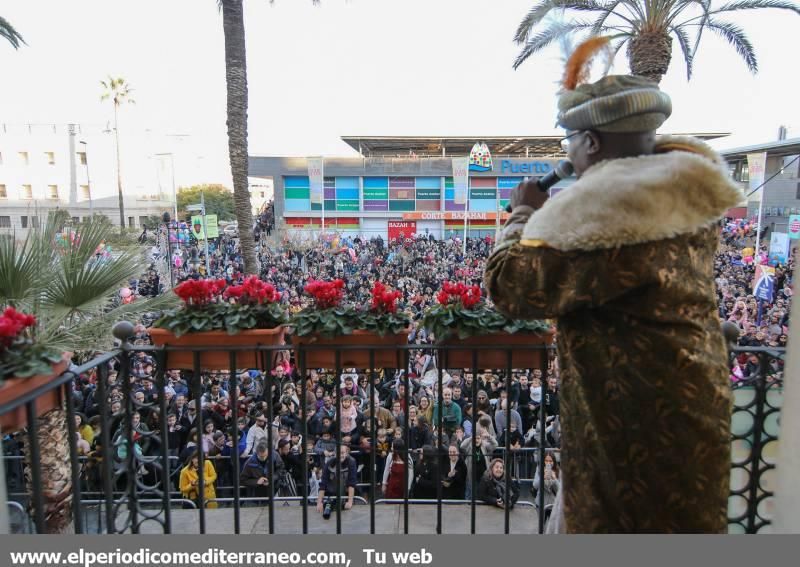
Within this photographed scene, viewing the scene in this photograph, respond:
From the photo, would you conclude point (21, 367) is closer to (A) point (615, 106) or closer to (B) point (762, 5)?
(A) point (615, 106)

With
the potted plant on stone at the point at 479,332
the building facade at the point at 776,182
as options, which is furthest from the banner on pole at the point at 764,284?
the building facade at the point at 776,182

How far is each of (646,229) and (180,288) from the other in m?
2.19

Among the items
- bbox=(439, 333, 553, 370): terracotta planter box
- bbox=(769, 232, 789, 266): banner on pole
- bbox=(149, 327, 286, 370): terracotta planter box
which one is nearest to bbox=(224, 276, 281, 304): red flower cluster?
bbox=(149, 327, 286, 370): terracotta planter box

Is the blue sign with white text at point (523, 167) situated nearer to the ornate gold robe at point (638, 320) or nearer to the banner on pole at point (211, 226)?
the banner on pole at point (211, 226)

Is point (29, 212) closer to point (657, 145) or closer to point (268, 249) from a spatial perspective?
point (657, 145)

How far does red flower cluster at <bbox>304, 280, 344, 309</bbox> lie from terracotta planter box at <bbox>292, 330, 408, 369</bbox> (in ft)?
0.67

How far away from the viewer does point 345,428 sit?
625 centimetres

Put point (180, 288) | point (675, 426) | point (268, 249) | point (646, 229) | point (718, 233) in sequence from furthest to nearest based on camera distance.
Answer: point (268, 249), point (180, 288), point (718, 233), point (675, 426), point (646, 229)

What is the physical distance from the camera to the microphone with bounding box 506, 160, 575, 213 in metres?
1.71

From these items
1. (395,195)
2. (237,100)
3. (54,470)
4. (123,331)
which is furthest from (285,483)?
(395,195)

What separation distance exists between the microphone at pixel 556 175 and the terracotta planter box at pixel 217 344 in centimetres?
143

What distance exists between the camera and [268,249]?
27.8 m

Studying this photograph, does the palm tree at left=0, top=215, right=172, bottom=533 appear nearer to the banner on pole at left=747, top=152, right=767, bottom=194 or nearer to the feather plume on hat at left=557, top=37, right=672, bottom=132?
the feather plume on hat at left=557, top=37, right=672, bottom=132
